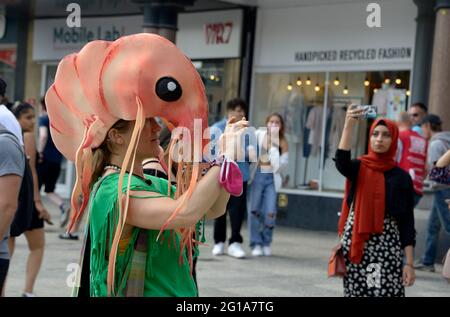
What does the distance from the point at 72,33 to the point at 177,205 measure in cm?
1659

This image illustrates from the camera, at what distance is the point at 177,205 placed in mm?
2934

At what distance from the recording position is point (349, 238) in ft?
20.0

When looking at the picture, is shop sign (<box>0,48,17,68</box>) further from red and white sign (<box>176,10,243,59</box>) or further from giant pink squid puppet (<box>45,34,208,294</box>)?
giant pink squid puppet (<box>45,34,208,294</box>)

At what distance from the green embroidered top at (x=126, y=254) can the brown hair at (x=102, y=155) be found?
0.09 meters

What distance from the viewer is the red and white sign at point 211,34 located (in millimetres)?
16141

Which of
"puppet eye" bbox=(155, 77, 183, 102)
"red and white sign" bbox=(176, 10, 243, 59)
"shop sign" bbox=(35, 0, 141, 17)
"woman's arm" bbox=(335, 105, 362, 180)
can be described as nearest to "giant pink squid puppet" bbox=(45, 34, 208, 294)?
"puppet eye" bbox=(155, 77, 183, 102)

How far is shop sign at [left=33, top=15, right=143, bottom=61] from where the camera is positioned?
17359 millimetres

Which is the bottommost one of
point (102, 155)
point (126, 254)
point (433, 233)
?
point (433, 233)

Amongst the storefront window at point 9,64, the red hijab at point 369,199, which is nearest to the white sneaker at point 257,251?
the red hijab at point 369,199

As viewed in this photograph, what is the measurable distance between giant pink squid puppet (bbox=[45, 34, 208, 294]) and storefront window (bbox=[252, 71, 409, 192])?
11422 millimetres

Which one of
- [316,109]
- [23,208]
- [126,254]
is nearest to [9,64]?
[316,109]

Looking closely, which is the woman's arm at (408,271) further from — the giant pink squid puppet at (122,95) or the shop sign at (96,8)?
the shop sign at (96,8)

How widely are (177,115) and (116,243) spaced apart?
17.6 inches

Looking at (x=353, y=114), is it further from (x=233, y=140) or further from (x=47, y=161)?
(x=47, y=161)
